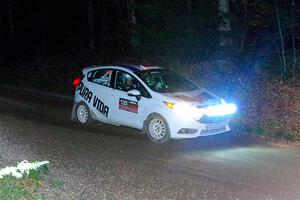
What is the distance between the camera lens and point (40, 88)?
73.5 ft

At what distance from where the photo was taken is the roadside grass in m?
6.84

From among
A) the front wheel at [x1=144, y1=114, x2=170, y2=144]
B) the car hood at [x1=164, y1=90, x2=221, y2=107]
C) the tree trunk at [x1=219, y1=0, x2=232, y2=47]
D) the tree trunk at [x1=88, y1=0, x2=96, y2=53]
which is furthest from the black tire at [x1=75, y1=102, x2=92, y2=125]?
the tree trunk at [x1=88, y1=0, x2=96, y2=53]

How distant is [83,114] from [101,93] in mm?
989

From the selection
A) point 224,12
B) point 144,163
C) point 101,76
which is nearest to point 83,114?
point 101,76

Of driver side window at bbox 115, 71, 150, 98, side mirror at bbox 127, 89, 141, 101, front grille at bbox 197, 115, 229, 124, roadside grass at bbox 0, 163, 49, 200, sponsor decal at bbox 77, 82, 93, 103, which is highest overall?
driver side window at bbox 115, 71, 150, 98

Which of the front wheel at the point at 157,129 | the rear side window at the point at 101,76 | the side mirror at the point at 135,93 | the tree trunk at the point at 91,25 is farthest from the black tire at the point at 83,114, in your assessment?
the tree trunk at the point at 91,25

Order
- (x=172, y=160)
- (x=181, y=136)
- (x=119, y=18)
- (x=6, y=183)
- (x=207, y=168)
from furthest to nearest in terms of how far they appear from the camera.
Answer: (x=119, y=18)
(x=181, y=136)
(x=172, y=160)
(x=207, y=168)
(x=6, y=183)

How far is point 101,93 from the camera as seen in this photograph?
12898 mm

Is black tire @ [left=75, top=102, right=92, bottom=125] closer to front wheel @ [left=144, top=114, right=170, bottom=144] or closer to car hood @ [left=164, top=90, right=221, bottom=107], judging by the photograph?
front wheel @ [left=144, top=114, right=170, bottom=144]

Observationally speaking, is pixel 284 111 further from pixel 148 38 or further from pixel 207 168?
pixel 148 38

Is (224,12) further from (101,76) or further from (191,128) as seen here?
(191,128)

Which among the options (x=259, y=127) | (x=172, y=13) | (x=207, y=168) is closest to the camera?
(x=207, y=168)

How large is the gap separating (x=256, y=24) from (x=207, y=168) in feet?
30.6

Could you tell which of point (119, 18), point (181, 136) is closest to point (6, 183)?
point (181, 136)
